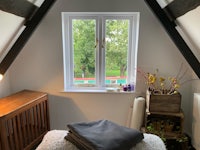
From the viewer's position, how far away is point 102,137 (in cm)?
137

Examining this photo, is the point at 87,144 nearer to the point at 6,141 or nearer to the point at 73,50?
the point at 6,141

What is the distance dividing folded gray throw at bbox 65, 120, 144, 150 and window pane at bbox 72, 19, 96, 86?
4.01ft

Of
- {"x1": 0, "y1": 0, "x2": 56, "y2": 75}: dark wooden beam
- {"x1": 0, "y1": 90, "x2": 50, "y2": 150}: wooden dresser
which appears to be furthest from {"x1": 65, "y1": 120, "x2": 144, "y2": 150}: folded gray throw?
{"x1": 0, "y1": 0, "x2": 56, "y2": 75}: dark wooden beam

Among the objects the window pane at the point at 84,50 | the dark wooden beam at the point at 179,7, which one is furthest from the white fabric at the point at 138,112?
the dark wooden beam at the point at 179,7

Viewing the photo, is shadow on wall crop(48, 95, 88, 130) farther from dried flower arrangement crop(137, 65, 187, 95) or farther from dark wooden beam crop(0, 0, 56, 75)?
dried flower arrangement crop(137, 65, 187, 95)

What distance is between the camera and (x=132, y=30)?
254 cm

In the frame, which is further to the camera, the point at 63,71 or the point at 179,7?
the point at 63,71

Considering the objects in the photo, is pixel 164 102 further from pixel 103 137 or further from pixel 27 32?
pixel 27 32

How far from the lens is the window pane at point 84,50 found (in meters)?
2.58

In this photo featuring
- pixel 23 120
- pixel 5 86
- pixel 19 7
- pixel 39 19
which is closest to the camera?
pixel 19 7

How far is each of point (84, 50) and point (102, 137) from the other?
1.54 metres

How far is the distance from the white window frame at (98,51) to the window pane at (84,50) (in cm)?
6

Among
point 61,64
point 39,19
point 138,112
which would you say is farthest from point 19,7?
point 138,112

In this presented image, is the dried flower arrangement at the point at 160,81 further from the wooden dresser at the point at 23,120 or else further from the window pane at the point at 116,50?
the wooden dresser at the point at 23,120
